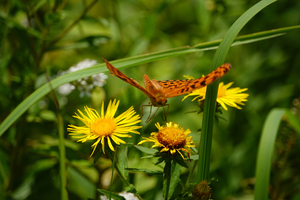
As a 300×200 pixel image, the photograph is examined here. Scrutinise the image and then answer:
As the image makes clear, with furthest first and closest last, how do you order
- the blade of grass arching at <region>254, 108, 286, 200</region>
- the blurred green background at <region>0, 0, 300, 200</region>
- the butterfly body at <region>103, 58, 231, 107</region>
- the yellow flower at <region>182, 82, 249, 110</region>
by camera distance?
the blurred green background at <region>0, 0, 300, 200</region> → the yellow flower at <region>182, 82, 249, 110</region> → the butterfly body at <region>103, 58, 231, 107</region> → the blade of grass arching at <region>254, 108, 286, 200</region>

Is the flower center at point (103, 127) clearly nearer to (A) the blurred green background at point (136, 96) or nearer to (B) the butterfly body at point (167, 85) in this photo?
(B) the butterfly body at point (167, 85)

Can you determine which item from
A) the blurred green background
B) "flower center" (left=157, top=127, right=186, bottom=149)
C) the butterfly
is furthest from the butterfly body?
the blurred green background

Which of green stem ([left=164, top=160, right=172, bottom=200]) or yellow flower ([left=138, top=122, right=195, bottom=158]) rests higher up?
yellow flower ([left=138, top=122, right=195, bottom=158])

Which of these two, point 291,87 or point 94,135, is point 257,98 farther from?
point 94,135

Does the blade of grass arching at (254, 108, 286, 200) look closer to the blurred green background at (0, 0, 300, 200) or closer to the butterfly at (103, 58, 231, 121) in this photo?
the butterfly at (103, 58, 231, 121)

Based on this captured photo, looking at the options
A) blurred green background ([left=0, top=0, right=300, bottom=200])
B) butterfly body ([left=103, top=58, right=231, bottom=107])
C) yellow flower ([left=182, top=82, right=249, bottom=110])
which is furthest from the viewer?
blurred green background ([left=0, top=0, right=300, bottom=200])

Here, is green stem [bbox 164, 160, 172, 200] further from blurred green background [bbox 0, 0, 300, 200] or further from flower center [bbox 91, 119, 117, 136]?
blurred green background [bbox 0, 0, 300, 200]

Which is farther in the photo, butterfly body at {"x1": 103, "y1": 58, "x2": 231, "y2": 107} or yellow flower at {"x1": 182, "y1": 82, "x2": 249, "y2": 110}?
yellow flower at {"x1": 182, "y1": 82, "x2": 249, "y2": 110}

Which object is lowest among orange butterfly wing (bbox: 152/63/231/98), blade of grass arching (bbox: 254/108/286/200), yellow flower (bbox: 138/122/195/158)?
blade of grass arching (bbox: 254/108/286/200)

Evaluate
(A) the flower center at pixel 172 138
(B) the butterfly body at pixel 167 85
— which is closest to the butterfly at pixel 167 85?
(B) the butterfly body at pixel 167 85
